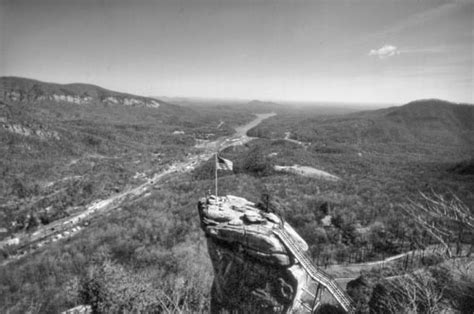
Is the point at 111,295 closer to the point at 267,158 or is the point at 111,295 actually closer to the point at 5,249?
Result: the point at 5,249

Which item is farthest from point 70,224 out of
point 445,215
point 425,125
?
point 425,125

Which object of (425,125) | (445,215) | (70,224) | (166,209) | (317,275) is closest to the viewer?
(445,215)

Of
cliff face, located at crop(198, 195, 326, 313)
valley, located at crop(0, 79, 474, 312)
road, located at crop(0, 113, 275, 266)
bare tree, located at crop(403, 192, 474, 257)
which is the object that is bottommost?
road, located at crop(0, 113, 275, 266)

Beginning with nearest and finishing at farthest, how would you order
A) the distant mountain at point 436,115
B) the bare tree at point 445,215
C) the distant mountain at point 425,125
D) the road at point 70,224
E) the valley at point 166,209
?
the bare tree at point 445,215
the valley at point 166,209
the road at point 70,224
the distant mountain at point 425,125
the distant mountain at point 436,115

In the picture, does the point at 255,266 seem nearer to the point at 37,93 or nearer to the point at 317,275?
the point at 317,275

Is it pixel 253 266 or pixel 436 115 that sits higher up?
pixel 436 115

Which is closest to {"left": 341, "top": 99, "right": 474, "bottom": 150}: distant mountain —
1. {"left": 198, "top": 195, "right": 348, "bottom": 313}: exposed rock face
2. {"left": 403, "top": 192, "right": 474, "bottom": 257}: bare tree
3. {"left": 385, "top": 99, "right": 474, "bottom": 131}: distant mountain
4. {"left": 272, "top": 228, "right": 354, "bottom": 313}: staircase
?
{"left": 385, "top": 99, "right": 474, "bottom": 131}: distant mountain

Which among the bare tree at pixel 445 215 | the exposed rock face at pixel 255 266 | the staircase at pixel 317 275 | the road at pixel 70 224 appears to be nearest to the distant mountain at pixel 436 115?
the bare tree at pixel 445 215

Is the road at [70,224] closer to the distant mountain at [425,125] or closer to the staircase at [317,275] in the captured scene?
the staircase at [317,275]

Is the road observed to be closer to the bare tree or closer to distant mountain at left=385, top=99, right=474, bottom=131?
the bare tree
